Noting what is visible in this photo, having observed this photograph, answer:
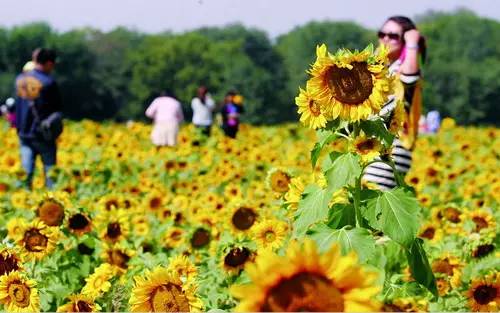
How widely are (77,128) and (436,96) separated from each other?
143ft

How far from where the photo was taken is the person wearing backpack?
6840mm

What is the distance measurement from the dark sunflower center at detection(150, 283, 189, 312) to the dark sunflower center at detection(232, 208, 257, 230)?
1.90 m

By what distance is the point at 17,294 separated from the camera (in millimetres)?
2562

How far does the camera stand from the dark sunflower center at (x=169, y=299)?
2320 mm

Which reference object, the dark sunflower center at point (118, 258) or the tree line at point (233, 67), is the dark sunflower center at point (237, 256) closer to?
the dark sunflower center at point (118, 258)

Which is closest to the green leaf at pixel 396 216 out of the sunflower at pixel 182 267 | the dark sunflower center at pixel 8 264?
the sunflower at pixel 182 267

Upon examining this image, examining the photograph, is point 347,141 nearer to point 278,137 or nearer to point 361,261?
point 361,261

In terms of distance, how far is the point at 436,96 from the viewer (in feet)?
191

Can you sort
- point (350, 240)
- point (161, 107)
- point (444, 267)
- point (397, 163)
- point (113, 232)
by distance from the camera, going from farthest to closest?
point (161, 107) → point (397, 163) → point (113, 232) → point (444, 267) → point (350, 240)

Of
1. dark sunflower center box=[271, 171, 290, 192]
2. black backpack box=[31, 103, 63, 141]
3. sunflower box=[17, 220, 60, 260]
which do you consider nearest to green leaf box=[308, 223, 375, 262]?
sunflower box=[17, 220, 60, 260]

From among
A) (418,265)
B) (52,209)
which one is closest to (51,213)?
(52,209)

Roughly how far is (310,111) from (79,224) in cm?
182

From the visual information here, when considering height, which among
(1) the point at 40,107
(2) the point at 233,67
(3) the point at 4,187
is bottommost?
(3) the point at 4,187

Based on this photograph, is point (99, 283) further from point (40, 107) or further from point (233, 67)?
point (233, 67)
